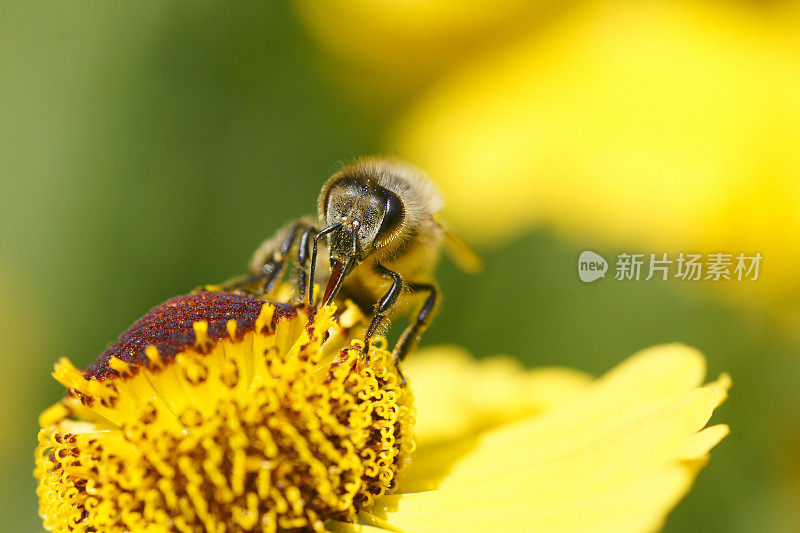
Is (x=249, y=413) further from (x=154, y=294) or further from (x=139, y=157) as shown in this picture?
(x=139, y=157)

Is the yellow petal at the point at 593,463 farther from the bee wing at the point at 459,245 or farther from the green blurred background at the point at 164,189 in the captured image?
the green blurred background at the point at 164,189

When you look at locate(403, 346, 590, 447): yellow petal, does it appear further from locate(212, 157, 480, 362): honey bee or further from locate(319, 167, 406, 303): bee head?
locate(319, 167, 406, 303): bee head

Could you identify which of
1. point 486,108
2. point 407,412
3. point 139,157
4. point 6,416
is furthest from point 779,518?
point 6,416

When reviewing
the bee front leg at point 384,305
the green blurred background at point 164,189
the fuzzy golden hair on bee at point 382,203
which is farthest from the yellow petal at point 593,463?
the green blurred background at point 164,189

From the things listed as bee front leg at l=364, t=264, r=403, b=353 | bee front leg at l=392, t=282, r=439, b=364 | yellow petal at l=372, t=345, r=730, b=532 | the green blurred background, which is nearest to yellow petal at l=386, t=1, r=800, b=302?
the green blurred background

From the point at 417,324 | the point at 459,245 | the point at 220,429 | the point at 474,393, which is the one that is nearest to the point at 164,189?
the point at 474,393
